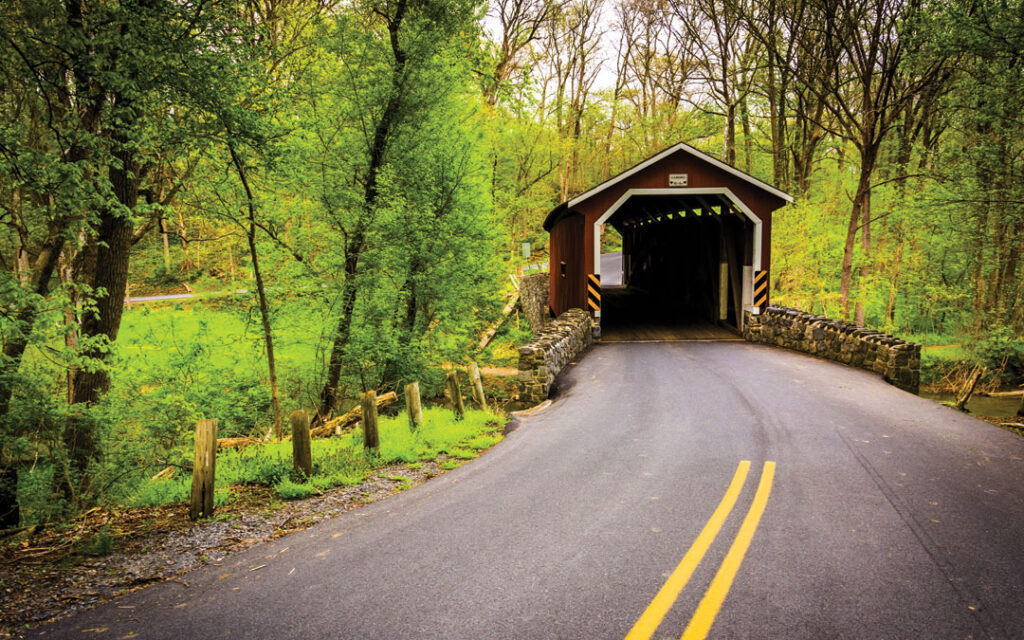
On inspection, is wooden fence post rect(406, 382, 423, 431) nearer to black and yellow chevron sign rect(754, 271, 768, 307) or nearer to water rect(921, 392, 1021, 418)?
water rect(921, 392, 1021, 418)

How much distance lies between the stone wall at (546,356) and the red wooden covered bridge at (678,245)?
8.24 ft

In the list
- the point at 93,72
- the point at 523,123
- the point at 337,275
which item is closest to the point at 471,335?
the point at 337,275

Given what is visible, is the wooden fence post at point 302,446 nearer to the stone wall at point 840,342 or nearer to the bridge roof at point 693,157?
the stone wall at point 840,342

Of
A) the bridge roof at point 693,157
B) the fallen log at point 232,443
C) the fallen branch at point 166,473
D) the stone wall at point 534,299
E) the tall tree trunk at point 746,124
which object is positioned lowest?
the fallen branch at point 166,473

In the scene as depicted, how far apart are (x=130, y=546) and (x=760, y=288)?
14.9m

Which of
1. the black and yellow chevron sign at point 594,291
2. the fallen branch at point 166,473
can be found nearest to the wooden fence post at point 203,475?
the fallen branch at point 166,473

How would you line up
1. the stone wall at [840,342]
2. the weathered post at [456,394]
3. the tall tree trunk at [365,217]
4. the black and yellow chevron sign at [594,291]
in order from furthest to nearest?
the black and yellow chevron sign at [594,291], the tall tree trunk at [365,217], the stone wall at [840,342], the weathered post at [456,394]

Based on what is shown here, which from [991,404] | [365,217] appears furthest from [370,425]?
[991,404]

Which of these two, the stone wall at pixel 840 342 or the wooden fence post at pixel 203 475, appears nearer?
the wooden fence post at pixel 203 475

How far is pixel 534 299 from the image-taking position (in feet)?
74.1

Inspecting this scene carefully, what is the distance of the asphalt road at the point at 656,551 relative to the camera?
2.95m

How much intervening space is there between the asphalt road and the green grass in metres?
0.76

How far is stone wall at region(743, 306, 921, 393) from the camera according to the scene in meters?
9.94

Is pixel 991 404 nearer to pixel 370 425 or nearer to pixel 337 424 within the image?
pixel 370 425
